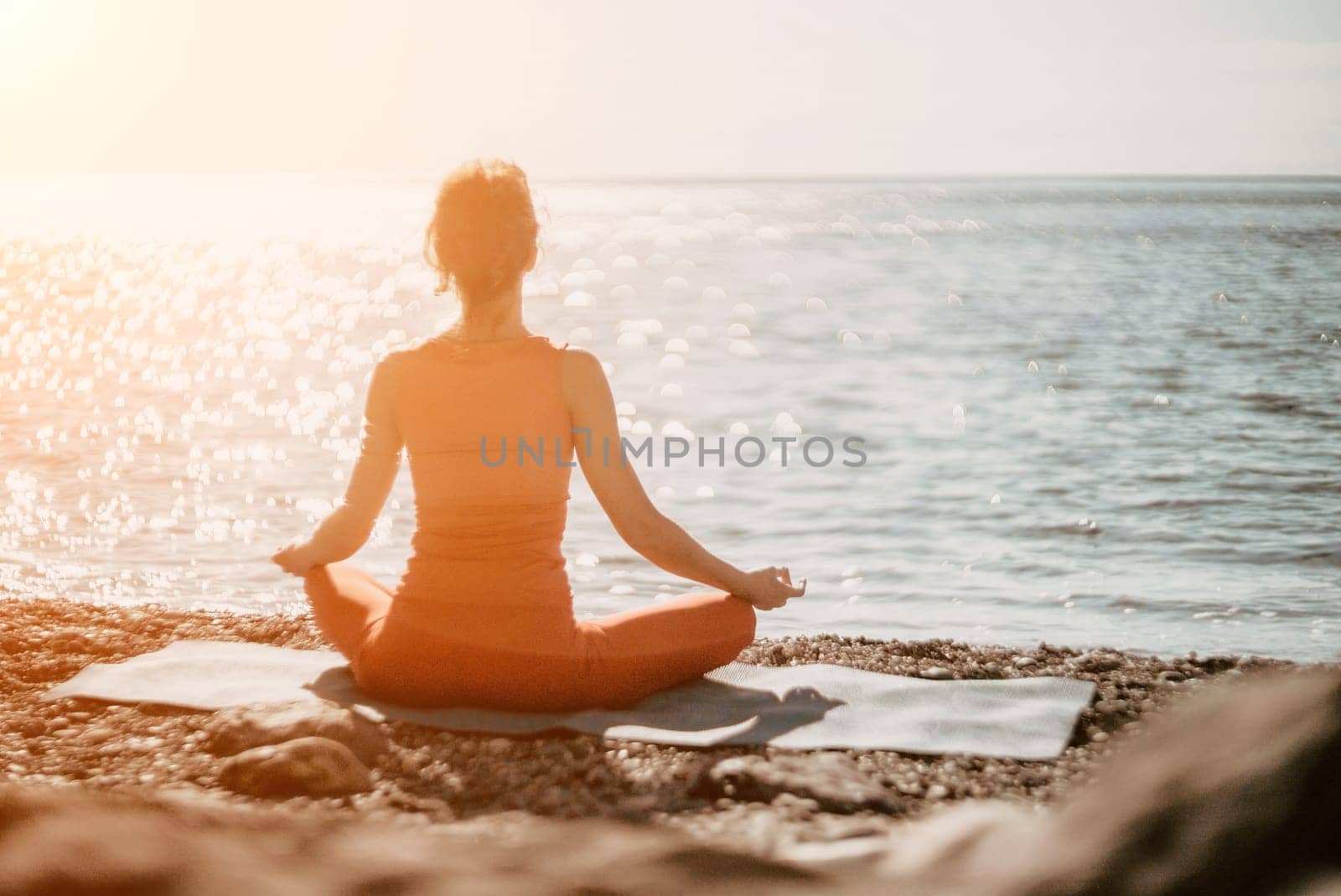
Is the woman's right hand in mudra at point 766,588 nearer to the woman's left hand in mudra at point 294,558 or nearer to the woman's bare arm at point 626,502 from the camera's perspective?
the woman's bare arm at point 626,502

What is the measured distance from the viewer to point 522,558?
14.8 feet

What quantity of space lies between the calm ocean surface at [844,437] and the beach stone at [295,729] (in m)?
1.95

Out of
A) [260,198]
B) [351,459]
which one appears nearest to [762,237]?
[351,459]

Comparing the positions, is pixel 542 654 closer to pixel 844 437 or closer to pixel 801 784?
pixel 801 784

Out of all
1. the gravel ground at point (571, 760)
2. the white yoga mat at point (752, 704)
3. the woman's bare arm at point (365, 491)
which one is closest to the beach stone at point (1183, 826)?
the gravel ground at point (571, 760)

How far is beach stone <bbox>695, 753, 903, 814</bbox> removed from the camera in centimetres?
373

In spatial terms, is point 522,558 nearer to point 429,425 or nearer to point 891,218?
point 429,425

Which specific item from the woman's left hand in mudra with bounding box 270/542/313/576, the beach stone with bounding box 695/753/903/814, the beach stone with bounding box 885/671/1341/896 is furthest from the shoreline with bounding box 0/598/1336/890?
the beach stone with bounding box 885/671/1341/896

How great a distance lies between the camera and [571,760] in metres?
4.24

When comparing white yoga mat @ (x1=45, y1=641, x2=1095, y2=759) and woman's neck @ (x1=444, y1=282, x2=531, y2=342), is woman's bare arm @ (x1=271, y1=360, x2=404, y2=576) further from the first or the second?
white yoga mat @ (x1=45, y1=641, x2=1095, y2=759)

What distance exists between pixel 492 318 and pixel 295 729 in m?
1.48

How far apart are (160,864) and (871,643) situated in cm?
547

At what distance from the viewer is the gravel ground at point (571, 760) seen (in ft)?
12.6

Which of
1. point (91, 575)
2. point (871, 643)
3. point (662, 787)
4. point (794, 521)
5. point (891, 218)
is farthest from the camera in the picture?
point (891, 218)
